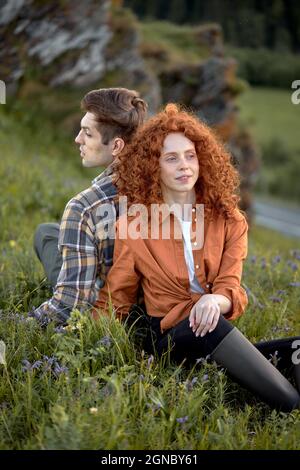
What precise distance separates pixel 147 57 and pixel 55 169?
303 inches

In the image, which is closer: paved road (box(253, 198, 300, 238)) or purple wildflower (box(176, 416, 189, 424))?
purple wildflower (box(176, 416, 189, 424))

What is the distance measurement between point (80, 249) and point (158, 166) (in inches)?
23.3

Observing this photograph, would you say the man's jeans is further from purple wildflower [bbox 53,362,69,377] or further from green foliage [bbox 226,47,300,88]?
green foliage [bbox 226,47,300,88]

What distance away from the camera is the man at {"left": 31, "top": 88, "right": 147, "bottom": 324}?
3.31 m

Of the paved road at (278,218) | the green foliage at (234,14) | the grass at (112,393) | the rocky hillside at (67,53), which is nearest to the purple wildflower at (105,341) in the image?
the grass at (112,393)

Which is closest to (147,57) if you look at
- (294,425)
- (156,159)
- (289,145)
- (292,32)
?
(292,32)

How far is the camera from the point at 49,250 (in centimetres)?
383

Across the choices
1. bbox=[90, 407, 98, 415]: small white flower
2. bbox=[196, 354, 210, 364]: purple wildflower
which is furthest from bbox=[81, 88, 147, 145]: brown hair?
bbox=[90, 407, 98, 415]: small white flower

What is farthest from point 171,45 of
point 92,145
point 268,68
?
point 268,68

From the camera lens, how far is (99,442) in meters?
2.34

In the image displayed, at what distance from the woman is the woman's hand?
0.10 m

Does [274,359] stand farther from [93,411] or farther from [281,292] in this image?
Answer: [281,292]

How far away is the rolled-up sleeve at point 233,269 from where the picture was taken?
3139 mm
